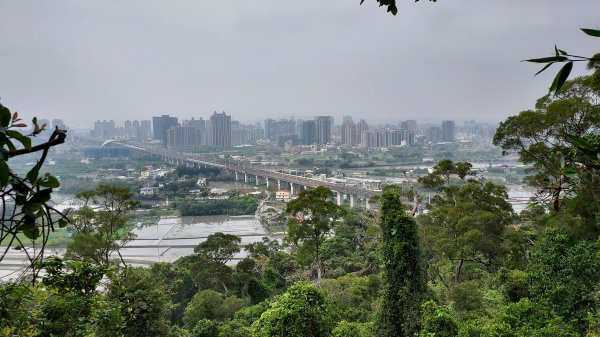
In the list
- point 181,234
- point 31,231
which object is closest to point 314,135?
point 181,234

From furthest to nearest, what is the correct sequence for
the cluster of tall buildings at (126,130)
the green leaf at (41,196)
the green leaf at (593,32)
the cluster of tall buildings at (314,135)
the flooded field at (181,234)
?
1. the cluster of tall buildings at (126,130)
2. the cluster of tall buildings at (314,135)
3. the flooded field at (181,234)
4. the green leaf at (41,196)
5. the green leaf at (593,32)

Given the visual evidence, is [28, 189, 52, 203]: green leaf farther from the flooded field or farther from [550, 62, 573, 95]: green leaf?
the flooded field

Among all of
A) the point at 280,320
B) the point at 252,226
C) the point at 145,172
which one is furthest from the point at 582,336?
the point at 145,172

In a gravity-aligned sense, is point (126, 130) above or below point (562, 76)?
above

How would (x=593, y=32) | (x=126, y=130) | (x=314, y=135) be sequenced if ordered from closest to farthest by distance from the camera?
(x=593, y=32) → (x=314, y=135) → (x=126, y=130)

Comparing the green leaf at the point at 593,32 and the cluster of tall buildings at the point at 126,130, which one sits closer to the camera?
the green leaf at the point at 593,32

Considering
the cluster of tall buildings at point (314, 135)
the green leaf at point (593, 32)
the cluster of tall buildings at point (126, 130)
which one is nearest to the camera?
the green leaf at point (593, 32)

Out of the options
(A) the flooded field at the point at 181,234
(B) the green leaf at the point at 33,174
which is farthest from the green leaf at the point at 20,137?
(A) the flooded field at the point at 181,234

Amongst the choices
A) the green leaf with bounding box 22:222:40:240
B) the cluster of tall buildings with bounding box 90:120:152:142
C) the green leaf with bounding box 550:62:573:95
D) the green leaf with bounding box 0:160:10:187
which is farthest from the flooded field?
the cluster of tall buildings with bounding box 90:120:152:142

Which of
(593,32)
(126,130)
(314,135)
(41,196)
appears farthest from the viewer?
(126,130)

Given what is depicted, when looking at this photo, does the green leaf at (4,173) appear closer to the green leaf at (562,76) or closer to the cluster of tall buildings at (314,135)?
the green leaf at (562,76)

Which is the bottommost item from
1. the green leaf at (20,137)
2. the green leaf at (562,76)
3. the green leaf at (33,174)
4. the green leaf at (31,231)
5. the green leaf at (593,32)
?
the green leaf at (31,231)

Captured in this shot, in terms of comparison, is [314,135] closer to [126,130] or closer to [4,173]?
[126,130]
